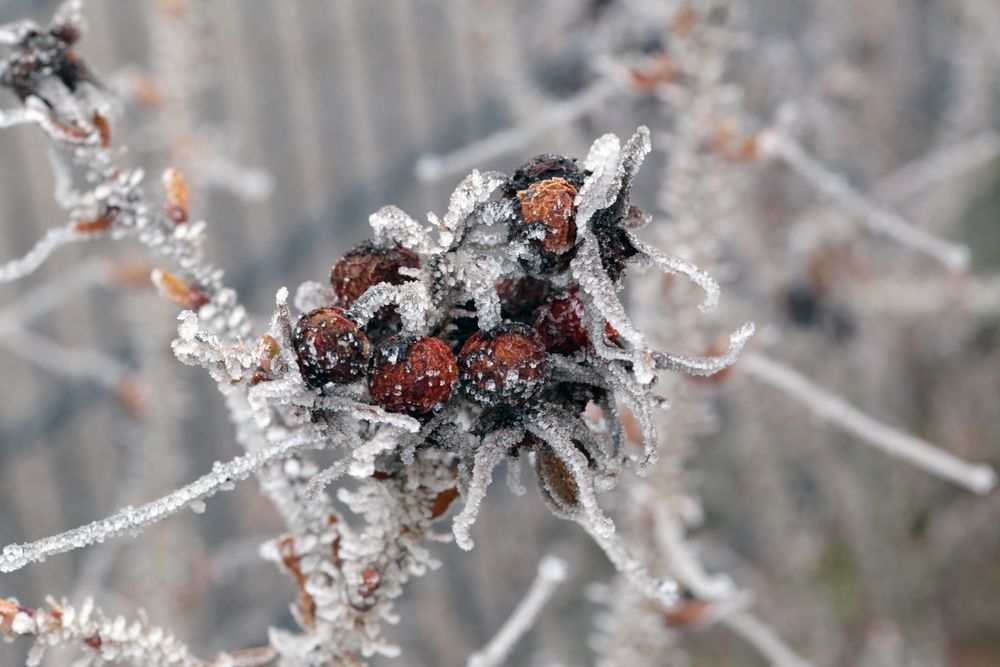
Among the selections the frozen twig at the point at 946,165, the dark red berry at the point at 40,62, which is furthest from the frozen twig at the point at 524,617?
the frozen twig at the point at 946,165

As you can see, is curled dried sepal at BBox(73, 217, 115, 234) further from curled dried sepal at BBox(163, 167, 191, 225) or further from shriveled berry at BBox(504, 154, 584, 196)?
shriveled berry at BBox(504, 154, 584, 196)

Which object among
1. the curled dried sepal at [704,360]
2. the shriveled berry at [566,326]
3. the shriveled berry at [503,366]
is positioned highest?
the shriveled berry at [566,326]

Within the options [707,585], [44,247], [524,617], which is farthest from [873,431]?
[44,247]

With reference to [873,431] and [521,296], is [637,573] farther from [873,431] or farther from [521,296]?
[873,431]

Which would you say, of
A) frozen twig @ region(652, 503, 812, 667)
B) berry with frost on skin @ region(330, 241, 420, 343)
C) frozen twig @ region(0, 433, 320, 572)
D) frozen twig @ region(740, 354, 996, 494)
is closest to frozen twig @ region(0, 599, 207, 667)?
frozen twig @ region(0, 433, 320, 572)

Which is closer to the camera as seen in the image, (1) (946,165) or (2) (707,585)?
(2) (707,585)

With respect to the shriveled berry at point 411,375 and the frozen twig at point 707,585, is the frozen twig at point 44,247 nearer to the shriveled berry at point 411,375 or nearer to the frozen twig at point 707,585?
the shriveled berry at point 411,375

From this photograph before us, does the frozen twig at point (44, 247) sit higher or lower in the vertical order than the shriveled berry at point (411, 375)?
higher
